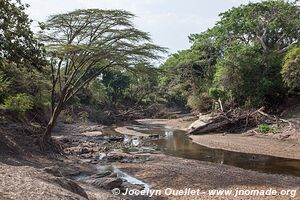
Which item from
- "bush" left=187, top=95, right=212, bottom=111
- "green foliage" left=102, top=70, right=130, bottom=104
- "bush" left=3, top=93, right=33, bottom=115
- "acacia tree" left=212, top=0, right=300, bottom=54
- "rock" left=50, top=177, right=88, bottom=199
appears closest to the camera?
"rock" left=50, top=177, right=88, bottom=199

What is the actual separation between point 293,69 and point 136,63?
1422 cm

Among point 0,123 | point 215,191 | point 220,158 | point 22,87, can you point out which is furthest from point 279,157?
point 22,87

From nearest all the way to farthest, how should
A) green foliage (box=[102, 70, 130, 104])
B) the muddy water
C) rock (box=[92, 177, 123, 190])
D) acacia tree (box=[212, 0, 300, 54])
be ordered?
rock (box=[92, 177, 123, 190])
the muddy water
acacia tree (box=[212, 0, 300, 54])
green foliage (box=[102, 70, 130, 104])

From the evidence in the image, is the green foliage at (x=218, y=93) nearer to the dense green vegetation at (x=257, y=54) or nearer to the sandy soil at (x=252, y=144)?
the dense green vegetation at (x=257, y=54)

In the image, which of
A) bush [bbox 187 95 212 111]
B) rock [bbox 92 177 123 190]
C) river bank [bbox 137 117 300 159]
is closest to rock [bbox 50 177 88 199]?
rock [bbox 92 177 123 190]

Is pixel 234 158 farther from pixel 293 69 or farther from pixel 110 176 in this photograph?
pixel 293 69

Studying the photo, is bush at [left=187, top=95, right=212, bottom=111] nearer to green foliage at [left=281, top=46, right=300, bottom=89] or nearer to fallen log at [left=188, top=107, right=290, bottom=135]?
fallen log at [left=188, top=107, right=290, bottom=135]

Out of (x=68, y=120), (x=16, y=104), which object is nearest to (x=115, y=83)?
(x=68, y=120)

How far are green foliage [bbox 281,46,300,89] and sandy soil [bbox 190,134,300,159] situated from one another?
5.85 meters

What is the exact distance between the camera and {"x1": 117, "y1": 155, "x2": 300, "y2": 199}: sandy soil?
1332cm

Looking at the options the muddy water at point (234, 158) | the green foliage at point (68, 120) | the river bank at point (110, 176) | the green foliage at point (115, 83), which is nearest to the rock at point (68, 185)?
the river bank at point (110, 176)

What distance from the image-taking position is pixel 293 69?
28844mm

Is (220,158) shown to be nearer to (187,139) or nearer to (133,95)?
(187,139)

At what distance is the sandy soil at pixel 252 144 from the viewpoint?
71.6 feet
